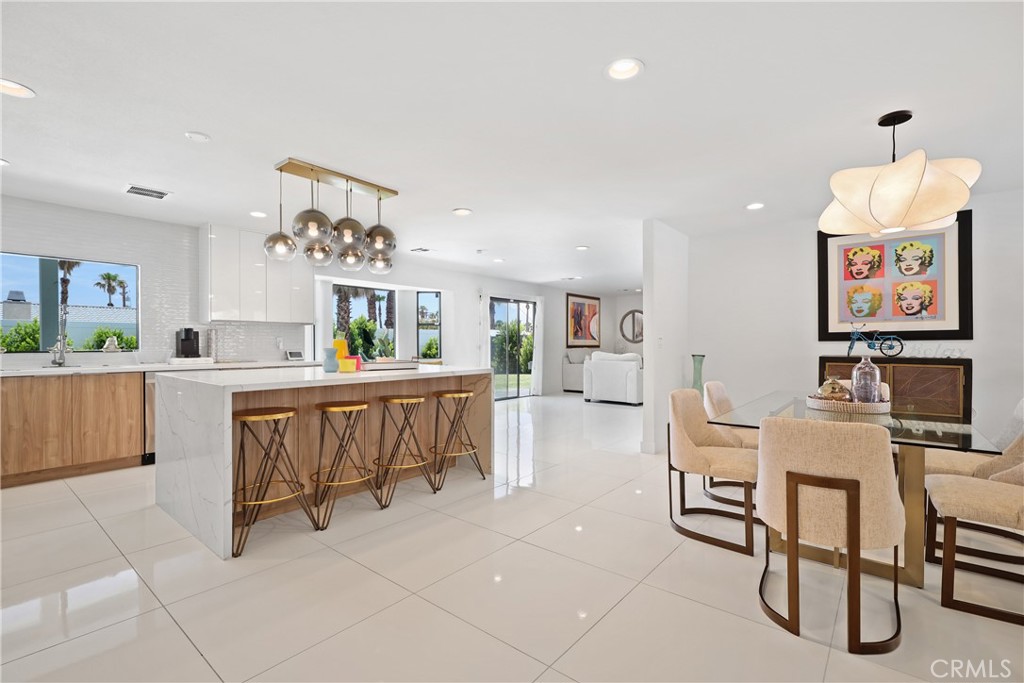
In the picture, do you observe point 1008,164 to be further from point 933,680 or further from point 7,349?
point 7,349

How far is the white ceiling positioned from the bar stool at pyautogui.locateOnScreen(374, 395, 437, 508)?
182 cm

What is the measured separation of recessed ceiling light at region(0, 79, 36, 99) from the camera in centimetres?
238

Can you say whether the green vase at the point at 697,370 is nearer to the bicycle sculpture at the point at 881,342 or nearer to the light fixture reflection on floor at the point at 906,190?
the bicycle sculpture at the point at 881,342

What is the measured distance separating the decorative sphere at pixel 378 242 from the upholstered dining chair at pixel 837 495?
280 cm

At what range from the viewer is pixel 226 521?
259cm

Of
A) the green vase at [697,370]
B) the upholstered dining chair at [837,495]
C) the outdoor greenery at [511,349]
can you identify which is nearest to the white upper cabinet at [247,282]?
the outdoor greenery at [511,349]

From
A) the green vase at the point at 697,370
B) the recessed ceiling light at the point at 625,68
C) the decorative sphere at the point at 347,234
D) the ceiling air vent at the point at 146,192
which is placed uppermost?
the recessed ceiling light at the point at 625,68

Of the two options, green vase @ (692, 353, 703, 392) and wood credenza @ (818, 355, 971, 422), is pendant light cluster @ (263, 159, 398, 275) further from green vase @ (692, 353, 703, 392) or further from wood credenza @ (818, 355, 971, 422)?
wood credenza @ (818, 355, 971, 422)

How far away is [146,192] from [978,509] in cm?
588

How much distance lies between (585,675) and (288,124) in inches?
125

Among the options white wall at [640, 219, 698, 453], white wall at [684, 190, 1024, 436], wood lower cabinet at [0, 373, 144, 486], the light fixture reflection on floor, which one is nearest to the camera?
the light fixture reflection on floor

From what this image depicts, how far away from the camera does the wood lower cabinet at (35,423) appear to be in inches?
148

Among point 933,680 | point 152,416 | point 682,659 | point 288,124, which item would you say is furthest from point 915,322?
point 152,416

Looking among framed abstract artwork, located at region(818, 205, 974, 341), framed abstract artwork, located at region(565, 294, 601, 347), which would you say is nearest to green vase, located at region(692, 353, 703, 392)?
framed abstract artwork, located at region(818, 205, 974, 341)
